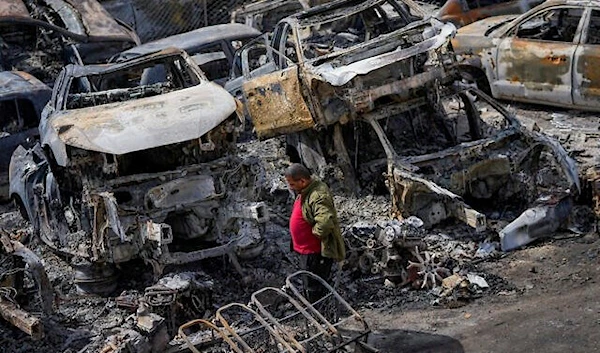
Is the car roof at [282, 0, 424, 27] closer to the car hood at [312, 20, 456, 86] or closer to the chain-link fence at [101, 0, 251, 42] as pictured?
the car hood at [312, 20, 456, 86]

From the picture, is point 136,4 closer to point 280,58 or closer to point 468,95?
point 280,58

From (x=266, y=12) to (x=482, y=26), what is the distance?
3866 mm

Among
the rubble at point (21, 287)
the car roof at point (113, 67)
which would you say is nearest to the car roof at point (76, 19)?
the car roof at point (113, 67)

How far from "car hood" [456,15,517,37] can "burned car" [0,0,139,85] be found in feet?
17.5

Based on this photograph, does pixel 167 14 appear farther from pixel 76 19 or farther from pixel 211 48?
pixel 211 48

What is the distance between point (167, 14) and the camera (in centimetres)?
1933

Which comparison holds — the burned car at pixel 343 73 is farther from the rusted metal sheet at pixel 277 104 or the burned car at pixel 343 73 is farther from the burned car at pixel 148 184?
the burned car at pixel 148 184

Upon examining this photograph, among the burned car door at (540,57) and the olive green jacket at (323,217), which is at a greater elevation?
the olive green jacket at (323,217)

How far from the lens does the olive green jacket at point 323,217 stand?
7.68 m

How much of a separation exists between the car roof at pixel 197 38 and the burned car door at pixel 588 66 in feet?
16.1

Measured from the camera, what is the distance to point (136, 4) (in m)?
19.0

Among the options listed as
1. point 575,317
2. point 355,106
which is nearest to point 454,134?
point 355,106

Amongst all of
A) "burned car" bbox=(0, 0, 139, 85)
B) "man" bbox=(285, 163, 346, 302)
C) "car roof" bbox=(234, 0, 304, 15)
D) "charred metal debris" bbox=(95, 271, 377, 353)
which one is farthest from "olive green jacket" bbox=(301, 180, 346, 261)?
"car roof" bbox=(234, 0, 304, 15)

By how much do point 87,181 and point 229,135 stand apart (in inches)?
54.9
